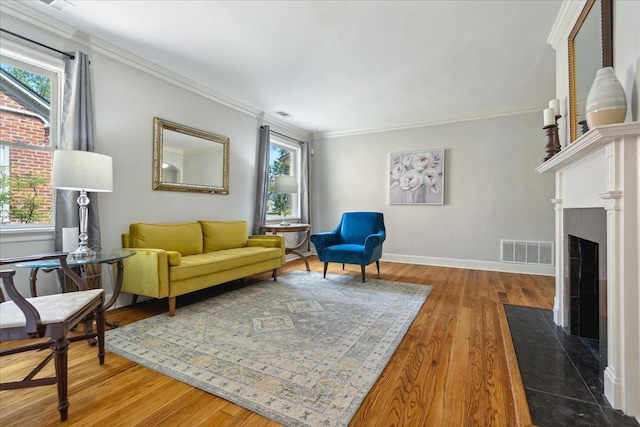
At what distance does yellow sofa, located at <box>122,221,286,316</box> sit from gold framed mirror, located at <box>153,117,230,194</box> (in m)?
0.50

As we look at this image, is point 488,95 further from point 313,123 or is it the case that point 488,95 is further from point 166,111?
point 166,111

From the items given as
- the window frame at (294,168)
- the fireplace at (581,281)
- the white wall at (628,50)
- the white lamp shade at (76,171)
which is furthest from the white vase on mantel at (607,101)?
the window frame at (294,168)

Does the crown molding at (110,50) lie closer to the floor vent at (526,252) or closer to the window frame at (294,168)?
the window frame at (294,168)

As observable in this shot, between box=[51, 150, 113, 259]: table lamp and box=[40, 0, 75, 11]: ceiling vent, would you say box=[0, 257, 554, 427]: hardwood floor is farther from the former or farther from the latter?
box=[40, 0, 75, 11]: ceiling vent

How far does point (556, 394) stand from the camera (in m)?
1.52

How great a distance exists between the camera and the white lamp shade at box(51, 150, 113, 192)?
6.88 ft

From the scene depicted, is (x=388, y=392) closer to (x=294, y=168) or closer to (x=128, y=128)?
(x=128, y=128)

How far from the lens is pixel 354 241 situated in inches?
173

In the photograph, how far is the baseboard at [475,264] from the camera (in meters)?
4.27

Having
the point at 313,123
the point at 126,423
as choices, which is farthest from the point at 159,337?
the point at 313,123

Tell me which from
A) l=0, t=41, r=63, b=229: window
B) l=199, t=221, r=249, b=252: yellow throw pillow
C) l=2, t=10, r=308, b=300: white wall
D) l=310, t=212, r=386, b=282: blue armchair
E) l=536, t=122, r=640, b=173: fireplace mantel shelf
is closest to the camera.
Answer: l=536, t=122, r=640, b=173: fireplace mantel shelf

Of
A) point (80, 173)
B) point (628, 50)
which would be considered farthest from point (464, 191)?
point (80, 173)

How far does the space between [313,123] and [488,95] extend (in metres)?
2.73

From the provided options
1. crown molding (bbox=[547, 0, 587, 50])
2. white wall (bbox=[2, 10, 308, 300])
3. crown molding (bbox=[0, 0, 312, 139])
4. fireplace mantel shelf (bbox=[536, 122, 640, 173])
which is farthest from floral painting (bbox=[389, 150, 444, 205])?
white wall (bbox=[2, 10, 308, 300])
